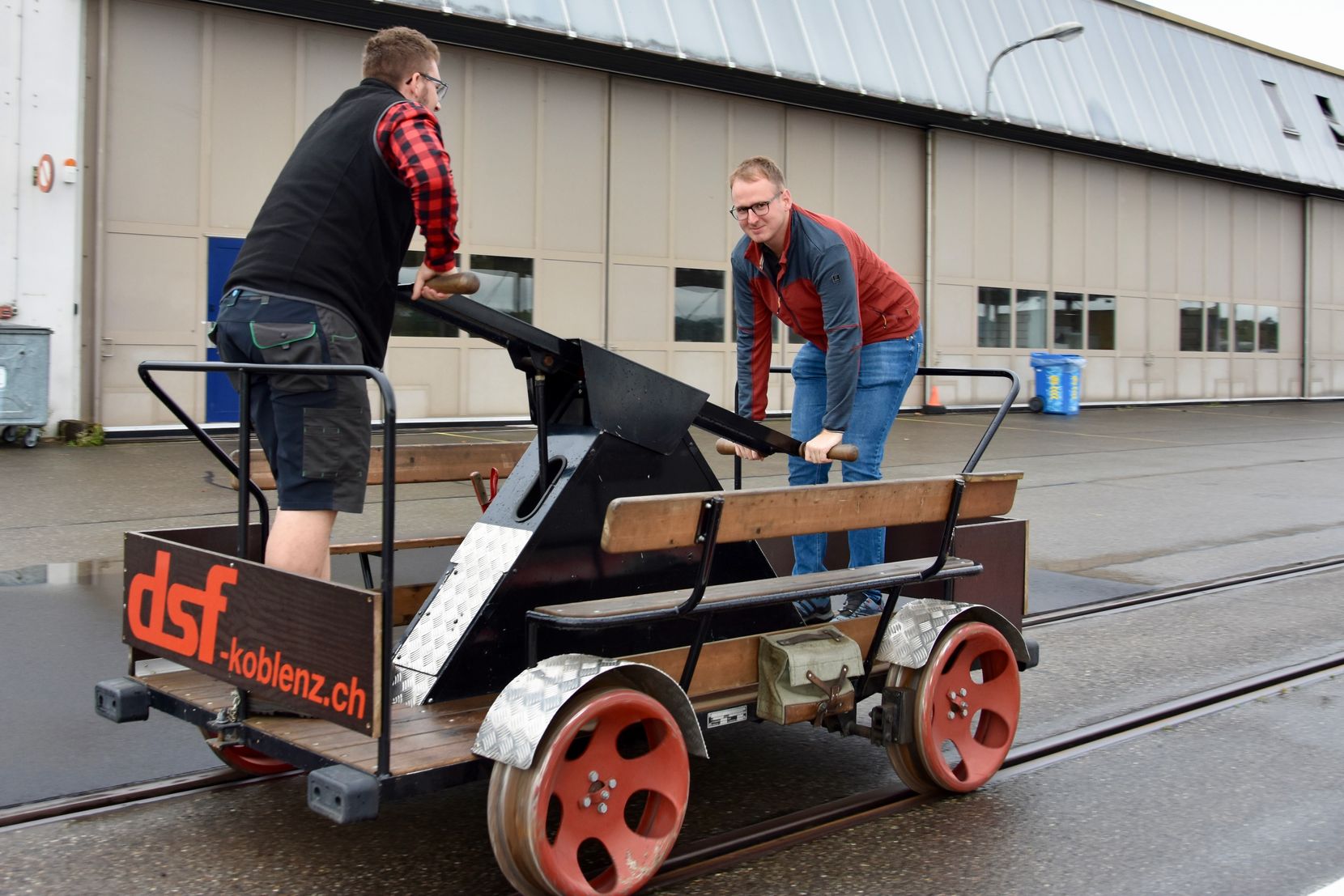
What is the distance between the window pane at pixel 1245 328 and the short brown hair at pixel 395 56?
91.8 ft

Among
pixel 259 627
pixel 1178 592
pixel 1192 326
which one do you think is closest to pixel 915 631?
pixel 259 627

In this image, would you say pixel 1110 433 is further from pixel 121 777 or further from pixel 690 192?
pixel 121 777

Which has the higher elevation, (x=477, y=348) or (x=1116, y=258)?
(x=1116, y=258)

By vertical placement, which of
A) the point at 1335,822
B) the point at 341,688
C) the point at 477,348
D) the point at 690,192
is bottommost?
the point at 1335,822

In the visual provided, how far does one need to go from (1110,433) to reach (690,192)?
7075mm

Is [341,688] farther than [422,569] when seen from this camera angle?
No

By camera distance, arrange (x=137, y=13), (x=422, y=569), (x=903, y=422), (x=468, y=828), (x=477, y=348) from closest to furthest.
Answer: (x=468, y=828) < (x=422, y=569) < (x=137, y=13) < (x=477, y=348) < (x=903, y=422)

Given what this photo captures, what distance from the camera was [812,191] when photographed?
20.4m

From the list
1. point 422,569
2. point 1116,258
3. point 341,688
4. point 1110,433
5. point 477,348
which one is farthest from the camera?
point 1116,258

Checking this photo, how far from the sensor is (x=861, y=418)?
4.70 m

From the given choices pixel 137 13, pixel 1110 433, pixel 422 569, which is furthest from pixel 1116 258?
pixel 422 569

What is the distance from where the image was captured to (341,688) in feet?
9.15

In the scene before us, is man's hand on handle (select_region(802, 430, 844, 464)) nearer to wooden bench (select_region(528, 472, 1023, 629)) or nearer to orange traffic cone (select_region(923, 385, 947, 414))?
wooden bench (select_region(528, 472, 1023, 629))

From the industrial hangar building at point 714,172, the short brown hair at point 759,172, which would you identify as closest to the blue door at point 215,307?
the industrial hangar building at point 714,172
